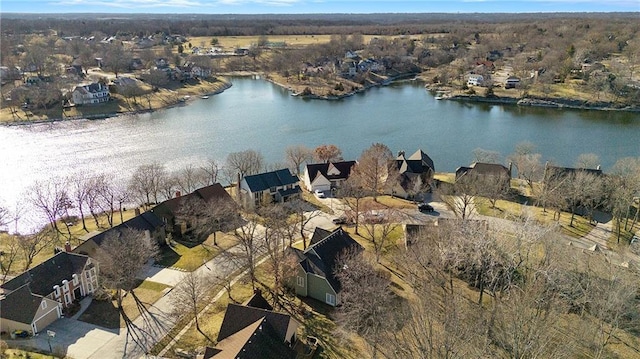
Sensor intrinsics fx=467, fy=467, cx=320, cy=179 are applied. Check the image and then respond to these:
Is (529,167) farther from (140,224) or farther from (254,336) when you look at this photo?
(140,224)

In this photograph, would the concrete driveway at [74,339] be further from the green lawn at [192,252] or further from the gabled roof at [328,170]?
the gabled roof at [328,170]

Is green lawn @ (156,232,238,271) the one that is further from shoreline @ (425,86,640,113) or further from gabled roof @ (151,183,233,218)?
shoreline @ (425,86,640,113)

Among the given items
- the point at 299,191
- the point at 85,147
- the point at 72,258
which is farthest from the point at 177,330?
the point at 85,147

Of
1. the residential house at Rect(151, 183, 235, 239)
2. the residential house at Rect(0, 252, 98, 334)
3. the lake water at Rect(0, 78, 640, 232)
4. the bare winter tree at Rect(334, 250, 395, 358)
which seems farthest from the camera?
the lake water at Rect(0, 78, 640, 232)

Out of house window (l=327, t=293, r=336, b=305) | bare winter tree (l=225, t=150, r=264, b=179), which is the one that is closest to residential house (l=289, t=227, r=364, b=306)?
house window (l=327, t=293, r=336, b=305)

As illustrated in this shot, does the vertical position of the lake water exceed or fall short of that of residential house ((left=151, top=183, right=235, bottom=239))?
it falls short

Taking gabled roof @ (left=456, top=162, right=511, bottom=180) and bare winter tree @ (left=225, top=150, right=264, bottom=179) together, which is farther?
bare winter tree @ (left=225, top=150, right=264, bottom=179)

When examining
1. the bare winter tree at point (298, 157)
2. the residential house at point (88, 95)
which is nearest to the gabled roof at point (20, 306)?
the bare winter tree at point (298, 157)
